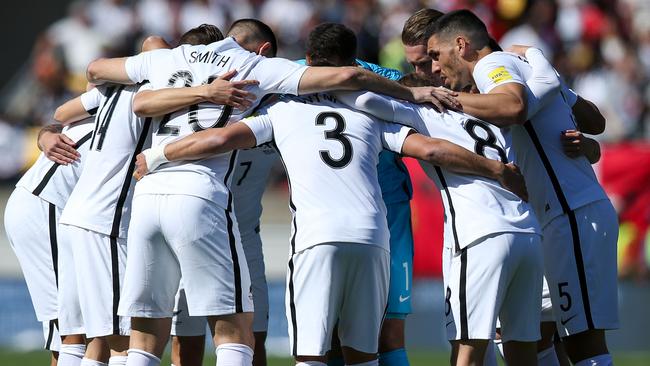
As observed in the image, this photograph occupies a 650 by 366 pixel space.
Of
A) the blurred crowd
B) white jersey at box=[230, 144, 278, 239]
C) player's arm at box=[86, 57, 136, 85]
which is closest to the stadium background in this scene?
the blurred crowd

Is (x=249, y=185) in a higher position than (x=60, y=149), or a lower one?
lower

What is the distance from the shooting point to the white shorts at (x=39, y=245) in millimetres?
7902

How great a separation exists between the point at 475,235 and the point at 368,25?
37.5 ft

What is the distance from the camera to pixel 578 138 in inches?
279

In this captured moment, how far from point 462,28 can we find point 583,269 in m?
1.66

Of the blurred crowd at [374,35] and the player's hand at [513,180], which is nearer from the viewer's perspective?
the player's hand at [513,180]

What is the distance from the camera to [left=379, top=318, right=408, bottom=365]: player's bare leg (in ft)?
24.8

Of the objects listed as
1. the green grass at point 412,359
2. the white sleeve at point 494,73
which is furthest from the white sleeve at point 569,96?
the green grass at point 412,359

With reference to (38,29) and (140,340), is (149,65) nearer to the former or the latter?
(140,340)

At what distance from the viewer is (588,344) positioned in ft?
23.0

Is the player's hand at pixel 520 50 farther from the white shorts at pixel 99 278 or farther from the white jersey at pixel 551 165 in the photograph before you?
the white shorts at pixel 99 278

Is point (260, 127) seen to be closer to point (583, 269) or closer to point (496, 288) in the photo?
point (496, 288)

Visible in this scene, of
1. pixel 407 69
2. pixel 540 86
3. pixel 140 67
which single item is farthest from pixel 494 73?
pixel 407 69

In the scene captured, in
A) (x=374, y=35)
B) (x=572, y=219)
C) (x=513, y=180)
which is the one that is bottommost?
(x=572, y=219)
